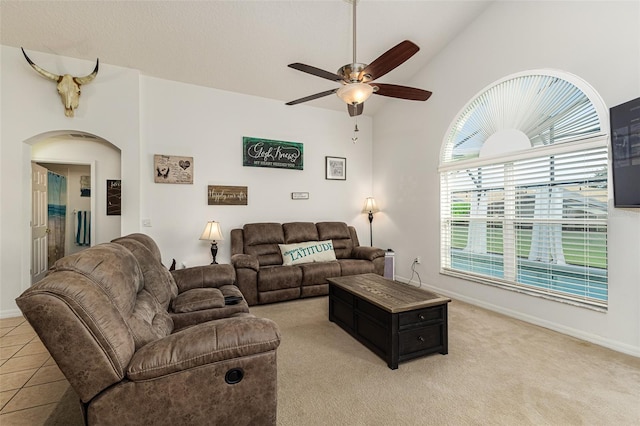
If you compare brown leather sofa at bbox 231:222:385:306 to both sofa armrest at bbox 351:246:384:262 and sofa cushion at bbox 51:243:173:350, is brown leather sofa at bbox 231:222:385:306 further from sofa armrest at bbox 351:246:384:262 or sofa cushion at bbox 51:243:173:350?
sofa cushion at bbox 51:243:173:350

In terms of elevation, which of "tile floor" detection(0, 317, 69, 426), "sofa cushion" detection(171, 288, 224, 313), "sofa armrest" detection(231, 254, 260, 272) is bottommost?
"tile floor" detection(0, 317, 69, 426)

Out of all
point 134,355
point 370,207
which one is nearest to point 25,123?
point 134,355

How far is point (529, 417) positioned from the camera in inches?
65.6

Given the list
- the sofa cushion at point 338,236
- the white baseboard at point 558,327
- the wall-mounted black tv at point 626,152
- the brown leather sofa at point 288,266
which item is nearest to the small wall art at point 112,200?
the brown leather sofa at point 288,266

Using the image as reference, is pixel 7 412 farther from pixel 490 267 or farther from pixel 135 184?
pixel 490 267

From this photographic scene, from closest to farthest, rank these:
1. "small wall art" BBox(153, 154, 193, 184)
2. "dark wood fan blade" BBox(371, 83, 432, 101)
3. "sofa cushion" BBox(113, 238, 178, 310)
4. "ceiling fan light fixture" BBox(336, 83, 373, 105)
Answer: "sofa cushion" BBox(113, 238, 178, 310)
"ceiling fan light fixture" BBox(336, 83, 373, 105)
"dark wood fan blade" BBox(371, 83, 432, 101)
"small wall art" BBox(153, 154, 193, 184)

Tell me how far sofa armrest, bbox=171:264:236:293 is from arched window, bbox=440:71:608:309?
308 cm

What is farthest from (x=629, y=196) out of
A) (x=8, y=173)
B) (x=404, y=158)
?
(x=8, y=173)

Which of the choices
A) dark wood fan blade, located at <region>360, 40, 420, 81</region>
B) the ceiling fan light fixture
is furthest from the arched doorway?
dark wood fan blade, located at <region>360, 40, 420, 81</region>

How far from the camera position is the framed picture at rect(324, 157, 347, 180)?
530cm

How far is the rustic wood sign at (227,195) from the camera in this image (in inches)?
174

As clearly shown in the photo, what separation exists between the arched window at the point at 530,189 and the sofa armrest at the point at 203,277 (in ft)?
10.1

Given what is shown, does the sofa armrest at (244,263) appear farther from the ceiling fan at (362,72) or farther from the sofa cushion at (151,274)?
the ceiling fan at (362,72)

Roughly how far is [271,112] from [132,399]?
4.41 meters
